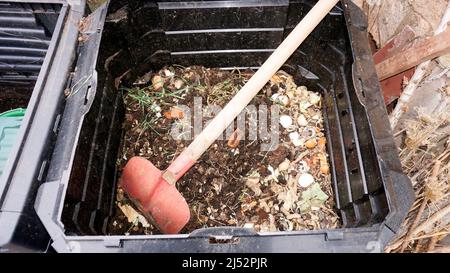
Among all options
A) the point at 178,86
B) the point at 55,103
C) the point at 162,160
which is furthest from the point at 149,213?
the point at 178,86

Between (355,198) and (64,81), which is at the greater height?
(64,81)

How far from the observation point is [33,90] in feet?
5.43

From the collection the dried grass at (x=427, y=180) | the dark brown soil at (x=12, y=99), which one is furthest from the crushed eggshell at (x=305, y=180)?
the dark brown soil at (x=12, y=99)

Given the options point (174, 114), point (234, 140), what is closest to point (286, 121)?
point (234, 140)

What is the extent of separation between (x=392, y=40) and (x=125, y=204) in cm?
177

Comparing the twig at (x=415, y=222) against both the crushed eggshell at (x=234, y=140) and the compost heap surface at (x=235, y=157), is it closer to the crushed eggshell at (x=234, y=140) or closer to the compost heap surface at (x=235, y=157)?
the compost heap surface at (x=235, y=157)

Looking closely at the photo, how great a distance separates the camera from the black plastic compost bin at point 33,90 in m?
1.30

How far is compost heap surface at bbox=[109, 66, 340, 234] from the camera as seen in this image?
1.91 meters

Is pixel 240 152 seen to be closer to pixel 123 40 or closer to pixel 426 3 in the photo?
pixel 123 40

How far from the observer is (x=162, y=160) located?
2029 millimetres

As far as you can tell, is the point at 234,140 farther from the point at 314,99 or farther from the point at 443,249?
the point at 443,249

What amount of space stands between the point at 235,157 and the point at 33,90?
1091mm

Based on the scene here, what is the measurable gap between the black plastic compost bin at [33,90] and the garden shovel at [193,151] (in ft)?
1.67

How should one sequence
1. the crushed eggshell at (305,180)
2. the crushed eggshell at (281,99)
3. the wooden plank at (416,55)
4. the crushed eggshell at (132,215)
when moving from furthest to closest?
the crushed eggshell at (281,99) < the crushed eggshell at (305,180) < the crushed eggshell at (132,215) < the wooden plank at (416,55)
